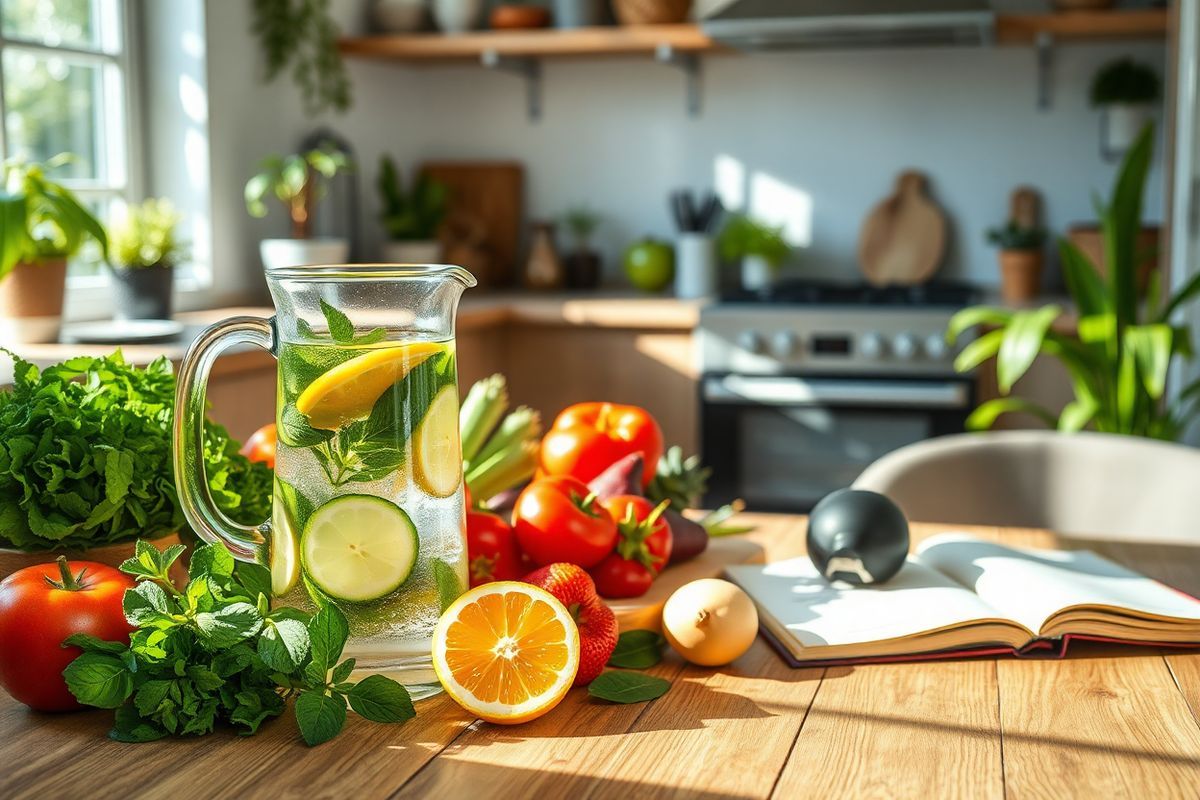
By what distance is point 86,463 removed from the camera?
2.77ft

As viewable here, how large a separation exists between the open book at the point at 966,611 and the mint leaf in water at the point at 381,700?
283 millimetres

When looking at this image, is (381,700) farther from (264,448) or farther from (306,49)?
(306,49)

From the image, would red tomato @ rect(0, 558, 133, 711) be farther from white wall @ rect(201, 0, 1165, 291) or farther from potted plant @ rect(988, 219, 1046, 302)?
potted plant @ rect(988, 219, 1046, 302)

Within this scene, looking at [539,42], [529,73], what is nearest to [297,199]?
[539,42]

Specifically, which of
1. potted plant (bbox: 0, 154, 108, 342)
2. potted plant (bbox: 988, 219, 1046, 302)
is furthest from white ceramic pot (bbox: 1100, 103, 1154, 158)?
potted plant (bbox: 0, 154, 108, 342)

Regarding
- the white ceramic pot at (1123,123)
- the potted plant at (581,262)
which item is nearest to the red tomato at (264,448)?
the potted plant at (581,262)

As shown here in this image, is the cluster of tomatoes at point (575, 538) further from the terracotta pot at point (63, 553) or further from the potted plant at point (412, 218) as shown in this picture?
the potted plant at point (412, 218)

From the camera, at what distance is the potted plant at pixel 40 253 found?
6.71 ft

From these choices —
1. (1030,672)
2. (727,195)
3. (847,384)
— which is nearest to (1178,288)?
(847,384)

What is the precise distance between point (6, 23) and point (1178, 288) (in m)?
2.51

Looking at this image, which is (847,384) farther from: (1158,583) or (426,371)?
(426,371)

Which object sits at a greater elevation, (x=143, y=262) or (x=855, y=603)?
(x=143, y=262)

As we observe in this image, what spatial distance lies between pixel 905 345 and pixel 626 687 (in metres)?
2.30

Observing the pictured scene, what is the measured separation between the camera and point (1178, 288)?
111 inches
